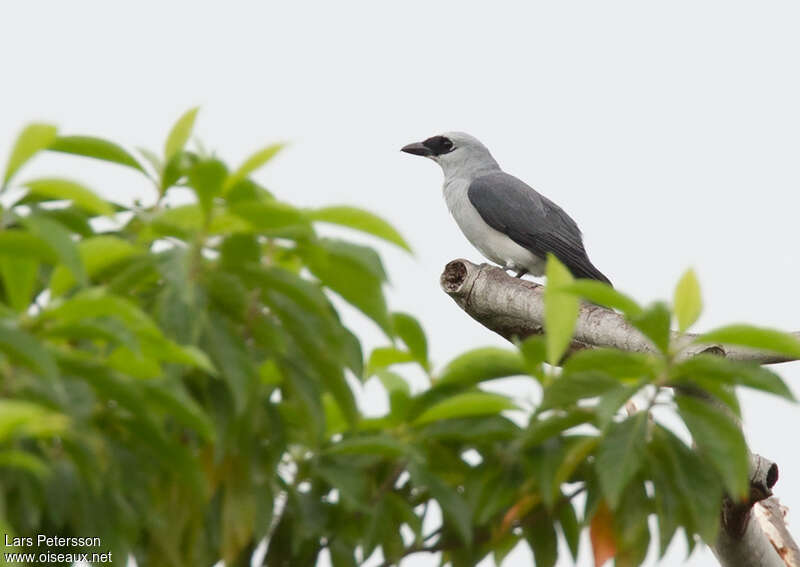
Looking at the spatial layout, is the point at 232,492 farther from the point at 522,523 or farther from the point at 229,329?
the point at 522,523

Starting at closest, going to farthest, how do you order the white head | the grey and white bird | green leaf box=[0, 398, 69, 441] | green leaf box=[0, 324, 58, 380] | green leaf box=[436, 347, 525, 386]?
green leaf box=[0, 398, 69, 441], green leaf box=[0, 324, 58, 380], green leaf box=[436, 347, 525, 386], the grey and white bird, the white head

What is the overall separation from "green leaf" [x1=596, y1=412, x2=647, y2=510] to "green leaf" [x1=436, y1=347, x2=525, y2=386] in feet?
0.83

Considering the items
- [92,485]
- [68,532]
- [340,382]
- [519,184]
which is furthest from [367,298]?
[519,184]

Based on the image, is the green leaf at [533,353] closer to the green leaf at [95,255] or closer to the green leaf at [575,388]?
the green leaf at [575,388]

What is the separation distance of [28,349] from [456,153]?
11904 mm

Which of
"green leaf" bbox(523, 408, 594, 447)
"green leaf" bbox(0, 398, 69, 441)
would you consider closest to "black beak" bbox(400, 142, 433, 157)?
"green leaf" bbox(523, 408, 594, 447)

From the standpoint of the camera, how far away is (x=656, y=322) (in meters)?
2.32

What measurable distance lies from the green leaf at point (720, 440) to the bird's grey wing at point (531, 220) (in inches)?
339

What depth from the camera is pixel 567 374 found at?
7.79 ft

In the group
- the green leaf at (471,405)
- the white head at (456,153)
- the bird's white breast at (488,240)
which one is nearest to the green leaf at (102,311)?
the green leaf at (471,405)

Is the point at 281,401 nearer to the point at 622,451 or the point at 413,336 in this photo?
the point at 413,336

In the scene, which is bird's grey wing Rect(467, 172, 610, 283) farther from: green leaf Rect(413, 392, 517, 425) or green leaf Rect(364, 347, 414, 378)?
green leaf Rect(413, 392, 517, 425)

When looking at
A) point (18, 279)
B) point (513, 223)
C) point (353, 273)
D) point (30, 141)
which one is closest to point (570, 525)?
point (353, 273)

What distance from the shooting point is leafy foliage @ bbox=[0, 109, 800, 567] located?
6.77ft
